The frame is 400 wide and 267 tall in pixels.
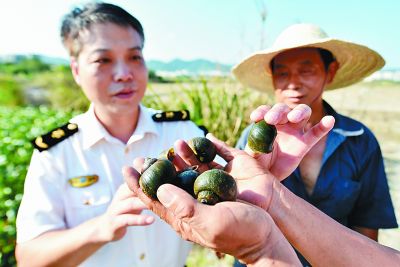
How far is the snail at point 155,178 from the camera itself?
1.47 meters

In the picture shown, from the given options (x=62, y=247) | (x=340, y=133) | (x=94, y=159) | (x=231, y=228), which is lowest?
(x=62, y=247)

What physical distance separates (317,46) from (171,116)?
1.34 m

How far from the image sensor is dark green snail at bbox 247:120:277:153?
1574 millimetres

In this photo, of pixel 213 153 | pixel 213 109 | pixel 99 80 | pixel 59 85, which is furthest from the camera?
pixel 59 85

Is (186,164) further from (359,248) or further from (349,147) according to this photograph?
(349,147)

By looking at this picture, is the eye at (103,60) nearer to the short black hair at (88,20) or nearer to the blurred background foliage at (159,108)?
the short black hair at (88,20)

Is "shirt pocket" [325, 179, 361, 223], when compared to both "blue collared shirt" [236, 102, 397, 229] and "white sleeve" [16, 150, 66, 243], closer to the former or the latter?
"blue collared shirt" [236, 102, 397, 229]

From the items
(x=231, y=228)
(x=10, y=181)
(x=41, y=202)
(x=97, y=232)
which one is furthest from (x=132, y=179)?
(x=10, y=181)

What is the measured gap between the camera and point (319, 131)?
1.63 m

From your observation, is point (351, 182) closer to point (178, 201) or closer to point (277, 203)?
point (277, 203)

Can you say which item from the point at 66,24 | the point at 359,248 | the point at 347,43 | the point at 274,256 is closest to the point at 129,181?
the point at 274,256

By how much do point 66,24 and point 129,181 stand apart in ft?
4.68

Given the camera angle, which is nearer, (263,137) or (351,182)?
(263,137)

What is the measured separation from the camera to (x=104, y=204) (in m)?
2.37
